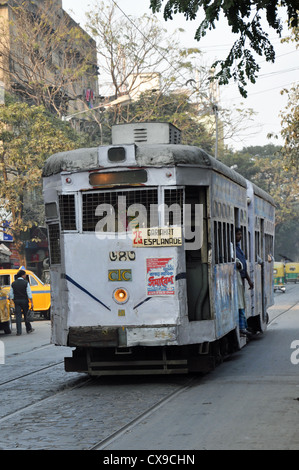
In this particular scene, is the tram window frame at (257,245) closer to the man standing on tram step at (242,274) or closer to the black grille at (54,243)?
the man standing on tram step at (242,274)

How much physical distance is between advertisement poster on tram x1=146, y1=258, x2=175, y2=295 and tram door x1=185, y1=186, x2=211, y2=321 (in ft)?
1.94

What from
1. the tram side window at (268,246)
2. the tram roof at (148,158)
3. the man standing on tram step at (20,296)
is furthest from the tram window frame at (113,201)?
the man standing on tram step at (20,296)

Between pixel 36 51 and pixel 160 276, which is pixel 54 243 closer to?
pixel 160 276

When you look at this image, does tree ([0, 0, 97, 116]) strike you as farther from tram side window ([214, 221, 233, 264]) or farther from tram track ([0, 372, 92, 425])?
tram track ([0, 372, 92, 425])

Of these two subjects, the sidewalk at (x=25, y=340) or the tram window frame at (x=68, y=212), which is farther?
the sidewalk at (x=25, y=340)

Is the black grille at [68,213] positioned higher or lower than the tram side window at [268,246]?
higher

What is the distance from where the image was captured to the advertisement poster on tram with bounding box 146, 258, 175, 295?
11234 mm

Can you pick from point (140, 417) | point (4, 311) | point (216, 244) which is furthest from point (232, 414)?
point (4, 311)

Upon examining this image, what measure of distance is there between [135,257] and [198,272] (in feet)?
3.17

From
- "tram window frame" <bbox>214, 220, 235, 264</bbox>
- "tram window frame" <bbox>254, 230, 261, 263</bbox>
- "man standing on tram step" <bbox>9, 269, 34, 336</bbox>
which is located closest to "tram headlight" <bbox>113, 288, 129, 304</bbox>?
"tram window frame" <bbox>214, 220, 235, 264</bbox>

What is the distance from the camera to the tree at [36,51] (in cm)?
4097
